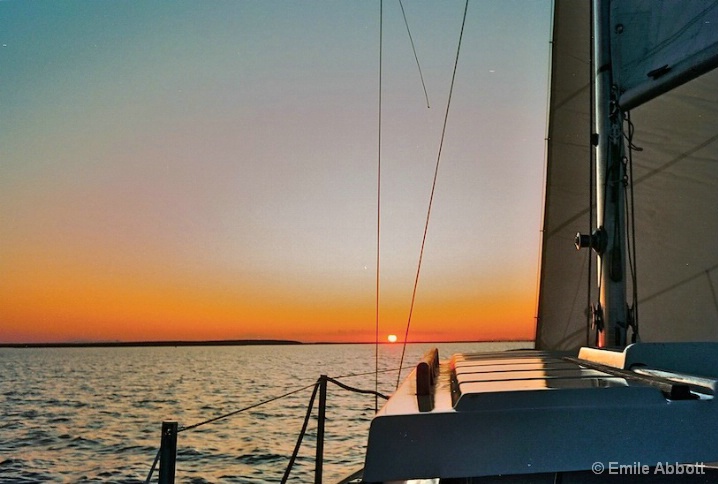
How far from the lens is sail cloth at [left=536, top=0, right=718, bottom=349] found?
441 centimetres

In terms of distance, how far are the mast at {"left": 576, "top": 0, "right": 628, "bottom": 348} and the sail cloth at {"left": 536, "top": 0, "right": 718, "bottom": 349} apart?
0.10m

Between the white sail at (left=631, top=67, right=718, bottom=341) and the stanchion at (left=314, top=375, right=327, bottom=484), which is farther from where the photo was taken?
the white sail at (left=631, top=67, right=718, bottom=341)

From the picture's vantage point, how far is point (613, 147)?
15.7 feet

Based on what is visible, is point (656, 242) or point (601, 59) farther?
point (656, 242)

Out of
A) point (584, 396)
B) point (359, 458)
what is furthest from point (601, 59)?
point (359, 458)

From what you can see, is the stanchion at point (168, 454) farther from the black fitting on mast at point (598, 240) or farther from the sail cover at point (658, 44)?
the sail cover at point (658, 44)

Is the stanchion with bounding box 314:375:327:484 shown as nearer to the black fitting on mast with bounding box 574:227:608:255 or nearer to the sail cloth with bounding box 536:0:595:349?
the black fitting on mast with bounding box 574:227:608:255

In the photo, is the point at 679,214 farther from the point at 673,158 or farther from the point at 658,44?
the point at 658,44

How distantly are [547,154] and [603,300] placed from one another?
3722 millimetres

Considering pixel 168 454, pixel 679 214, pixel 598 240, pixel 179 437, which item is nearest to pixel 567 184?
pixel 679 214

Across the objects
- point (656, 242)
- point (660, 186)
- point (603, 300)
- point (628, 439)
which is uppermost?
point (660, 186)

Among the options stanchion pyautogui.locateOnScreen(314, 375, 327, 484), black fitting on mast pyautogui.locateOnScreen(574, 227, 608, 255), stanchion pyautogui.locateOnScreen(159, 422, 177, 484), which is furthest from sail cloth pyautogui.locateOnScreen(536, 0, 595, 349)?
stanchion pyautogui.locateOnScreen(159, 422, 177, 484)

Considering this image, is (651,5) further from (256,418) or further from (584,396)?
(256,418)

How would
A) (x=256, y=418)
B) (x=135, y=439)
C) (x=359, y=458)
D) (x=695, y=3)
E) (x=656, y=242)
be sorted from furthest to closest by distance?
(x=256, y=418) < (x=135, y=439) < (x=359, y=458) < (x=656, y=242) < (x=695, y=3)
